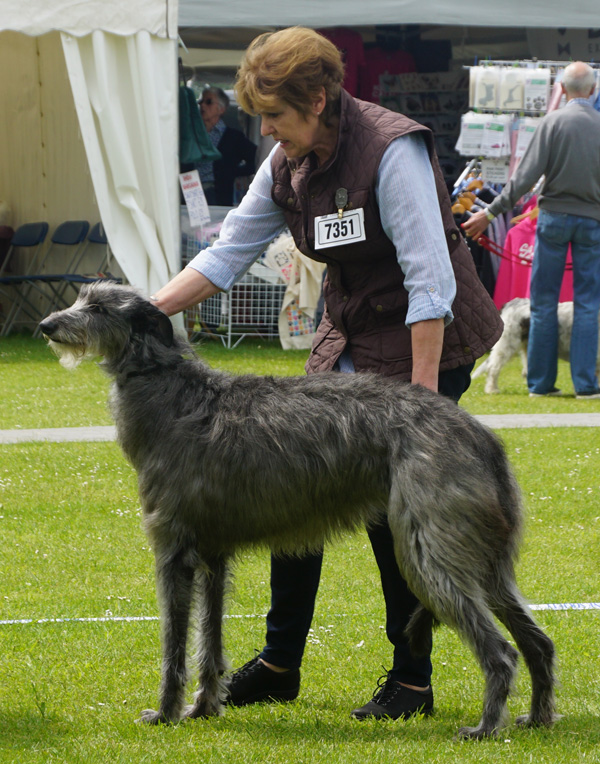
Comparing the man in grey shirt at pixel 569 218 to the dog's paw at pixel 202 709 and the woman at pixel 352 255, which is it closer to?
the woman at pixel 352 255

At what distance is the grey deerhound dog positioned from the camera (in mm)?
3291

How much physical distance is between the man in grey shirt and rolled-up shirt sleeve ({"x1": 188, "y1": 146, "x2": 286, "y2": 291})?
5.59 meters

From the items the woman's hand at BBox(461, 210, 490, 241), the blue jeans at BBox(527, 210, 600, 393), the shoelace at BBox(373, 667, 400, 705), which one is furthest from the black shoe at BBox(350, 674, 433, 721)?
the blue jeans at BBox(527, 210, 600, 393)

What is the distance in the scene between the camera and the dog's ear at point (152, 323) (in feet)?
11.5

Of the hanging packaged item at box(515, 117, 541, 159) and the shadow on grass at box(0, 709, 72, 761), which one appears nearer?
the shadow on grass at box(0, 709, 72, 761)

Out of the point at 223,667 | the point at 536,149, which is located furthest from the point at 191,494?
the point at 536,149

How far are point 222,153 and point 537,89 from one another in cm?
426

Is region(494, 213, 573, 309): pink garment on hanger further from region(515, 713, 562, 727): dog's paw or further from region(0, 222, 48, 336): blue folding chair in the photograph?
region(515, 713, 562, 727): dog's paw

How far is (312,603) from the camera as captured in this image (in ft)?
13.0

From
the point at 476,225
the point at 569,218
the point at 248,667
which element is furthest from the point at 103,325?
the point at 569,218

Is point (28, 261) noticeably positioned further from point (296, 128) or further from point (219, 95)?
point (296, 128)

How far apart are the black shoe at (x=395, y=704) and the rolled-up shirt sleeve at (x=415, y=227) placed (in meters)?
1.31

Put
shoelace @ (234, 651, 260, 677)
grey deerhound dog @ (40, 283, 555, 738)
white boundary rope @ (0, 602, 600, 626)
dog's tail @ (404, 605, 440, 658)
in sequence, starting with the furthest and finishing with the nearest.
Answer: white boundary rope @ (0, 602, 600, 626) < shoelace @ (234, 651, 260, 677) < dog's tail @ (404, 605, 440, 658) < grey deerhound dog @ (40, 283, 555, 738)

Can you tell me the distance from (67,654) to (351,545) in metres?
1.97
